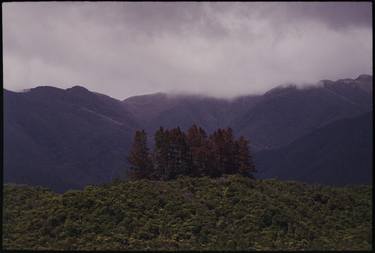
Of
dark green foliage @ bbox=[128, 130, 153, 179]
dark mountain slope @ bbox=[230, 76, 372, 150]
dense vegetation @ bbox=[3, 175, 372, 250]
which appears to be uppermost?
dark mountain slope @ bbox=[230, 76, 372, 150]

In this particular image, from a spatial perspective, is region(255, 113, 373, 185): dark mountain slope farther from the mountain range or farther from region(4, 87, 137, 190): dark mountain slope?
region(4, 87, 137, 190): dark mountain slope

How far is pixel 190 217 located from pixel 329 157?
45.2m

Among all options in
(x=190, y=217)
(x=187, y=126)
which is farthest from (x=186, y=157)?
(x=187, y=126)

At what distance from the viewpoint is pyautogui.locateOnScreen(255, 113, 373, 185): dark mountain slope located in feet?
174

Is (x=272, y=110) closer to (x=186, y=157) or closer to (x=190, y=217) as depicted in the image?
(x=186, y=157)

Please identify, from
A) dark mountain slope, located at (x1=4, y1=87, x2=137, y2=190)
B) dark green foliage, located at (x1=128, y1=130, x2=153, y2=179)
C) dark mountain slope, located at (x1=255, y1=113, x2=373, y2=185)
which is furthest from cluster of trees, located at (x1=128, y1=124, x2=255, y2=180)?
dark mountain slope, located at (x1=4, y1=87, x2=137, y2=190)

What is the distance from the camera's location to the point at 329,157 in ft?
208

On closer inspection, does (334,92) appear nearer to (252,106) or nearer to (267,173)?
(252,106)

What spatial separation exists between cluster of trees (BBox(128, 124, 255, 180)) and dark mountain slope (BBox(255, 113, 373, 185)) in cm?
1608

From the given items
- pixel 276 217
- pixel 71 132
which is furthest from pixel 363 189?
pixel 71 132

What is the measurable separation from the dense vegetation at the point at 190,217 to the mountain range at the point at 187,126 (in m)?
30.2

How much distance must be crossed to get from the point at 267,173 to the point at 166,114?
57.2 metres

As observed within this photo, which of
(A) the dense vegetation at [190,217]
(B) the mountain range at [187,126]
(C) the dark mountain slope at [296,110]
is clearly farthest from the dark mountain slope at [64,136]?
(C) the dark mountain slope at [296,110]

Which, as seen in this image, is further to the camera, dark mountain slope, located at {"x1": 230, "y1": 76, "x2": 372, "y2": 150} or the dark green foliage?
dark mountain slope, located at {"x1": 230, "y1": 76, "x2": 372, "y2": 150}
